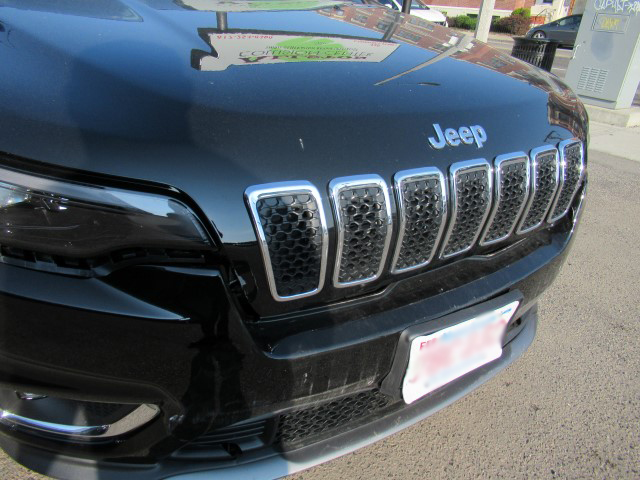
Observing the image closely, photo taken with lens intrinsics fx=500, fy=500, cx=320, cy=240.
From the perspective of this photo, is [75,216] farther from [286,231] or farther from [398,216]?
[398,216]

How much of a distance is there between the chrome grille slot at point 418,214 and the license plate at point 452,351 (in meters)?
0.21

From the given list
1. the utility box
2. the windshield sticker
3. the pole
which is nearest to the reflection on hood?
the windshield sticker

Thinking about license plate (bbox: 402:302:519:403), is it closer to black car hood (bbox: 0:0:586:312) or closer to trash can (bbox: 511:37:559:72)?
black car hood (bbox: 0:0:586:312)

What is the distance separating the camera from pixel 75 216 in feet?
3.40

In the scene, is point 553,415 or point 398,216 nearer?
point 398,216

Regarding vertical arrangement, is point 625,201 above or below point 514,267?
below

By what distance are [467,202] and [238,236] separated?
68cm

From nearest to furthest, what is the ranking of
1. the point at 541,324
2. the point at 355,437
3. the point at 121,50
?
1. the point at 121,50
2. the point at 355,437
3. the point at 541,324

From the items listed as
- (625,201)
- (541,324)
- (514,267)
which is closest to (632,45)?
(625,201)

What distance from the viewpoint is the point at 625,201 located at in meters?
4.49

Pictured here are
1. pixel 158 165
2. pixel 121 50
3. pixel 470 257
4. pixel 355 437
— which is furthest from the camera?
pixel 470 257

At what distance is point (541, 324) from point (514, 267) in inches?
48.9

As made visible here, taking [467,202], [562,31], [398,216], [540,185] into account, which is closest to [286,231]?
[398,216]

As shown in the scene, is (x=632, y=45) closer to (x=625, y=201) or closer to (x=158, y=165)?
(x=625, y=201)
